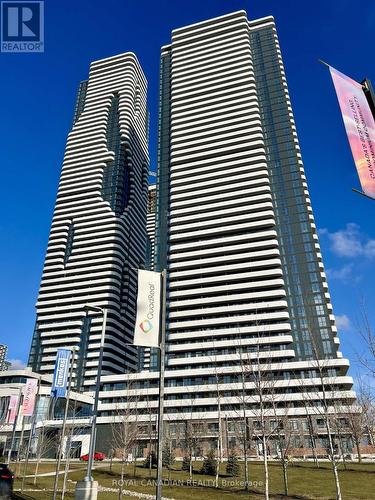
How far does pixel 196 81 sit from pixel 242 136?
34005 millimetres

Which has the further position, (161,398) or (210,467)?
(210,467)

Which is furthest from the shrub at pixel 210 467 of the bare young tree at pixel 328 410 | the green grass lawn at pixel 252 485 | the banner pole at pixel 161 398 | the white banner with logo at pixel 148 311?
the white banner with logo at pixel 148 311

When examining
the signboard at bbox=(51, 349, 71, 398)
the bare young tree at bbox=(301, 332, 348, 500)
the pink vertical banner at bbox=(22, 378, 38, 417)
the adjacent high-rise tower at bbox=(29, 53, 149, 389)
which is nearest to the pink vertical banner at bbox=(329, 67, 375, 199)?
the bare young tree at bbox=(301, 332, 348, 500)

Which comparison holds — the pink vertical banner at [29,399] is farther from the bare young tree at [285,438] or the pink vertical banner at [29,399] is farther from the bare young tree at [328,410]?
the bare young tree at [328,410]

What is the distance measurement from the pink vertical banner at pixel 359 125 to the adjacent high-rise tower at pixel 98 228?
105 m

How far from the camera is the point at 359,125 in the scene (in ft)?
31.6

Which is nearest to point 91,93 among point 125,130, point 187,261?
point 125,130

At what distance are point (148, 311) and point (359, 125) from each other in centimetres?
987

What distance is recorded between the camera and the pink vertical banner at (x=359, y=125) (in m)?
9.17

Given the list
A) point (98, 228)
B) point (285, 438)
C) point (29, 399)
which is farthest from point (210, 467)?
point (98, 228)

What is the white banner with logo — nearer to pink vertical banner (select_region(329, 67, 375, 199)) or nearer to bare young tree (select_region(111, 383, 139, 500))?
pink vertical banner (select_region(329, 67, 375, 199))

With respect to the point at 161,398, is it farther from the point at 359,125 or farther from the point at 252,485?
the point at 252,485

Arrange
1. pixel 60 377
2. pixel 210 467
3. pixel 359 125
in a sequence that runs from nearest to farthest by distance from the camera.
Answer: pixel 359 125, pixel 60 377, pixel 210 467

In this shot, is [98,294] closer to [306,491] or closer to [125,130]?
[125,130]
